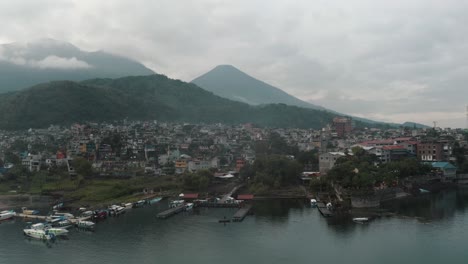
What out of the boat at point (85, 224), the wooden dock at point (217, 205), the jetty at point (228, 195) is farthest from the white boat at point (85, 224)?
the jetty at point (228, 195)

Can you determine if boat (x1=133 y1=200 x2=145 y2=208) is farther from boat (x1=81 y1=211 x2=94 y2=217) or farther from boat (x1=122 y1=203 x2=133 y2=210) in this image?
boat (x1=81 y1=211 x2=94 y2=217)

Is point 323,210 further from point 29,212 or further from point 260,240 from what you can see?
point 29,212

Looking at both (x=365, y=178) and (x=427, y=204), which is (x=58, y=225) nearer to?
(x=365, y=178)

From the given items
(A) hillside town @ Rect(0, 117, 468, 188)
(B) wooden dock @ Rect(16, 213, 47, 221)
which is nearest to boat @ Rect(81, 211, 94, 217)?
(B) wooden dock @ Rect(16, 213, 47, 221)

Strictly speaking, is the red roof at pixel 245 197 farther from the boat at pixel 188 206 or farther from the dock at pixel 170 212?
the dock at pixel 170 212

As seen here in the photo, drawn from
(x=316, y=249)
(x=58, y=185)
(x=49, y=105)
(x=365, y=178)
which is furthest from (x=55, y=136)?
(x=316, y=249)

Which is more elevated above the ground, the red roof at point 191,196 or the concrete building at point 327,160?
the concrete building at point 327,160
